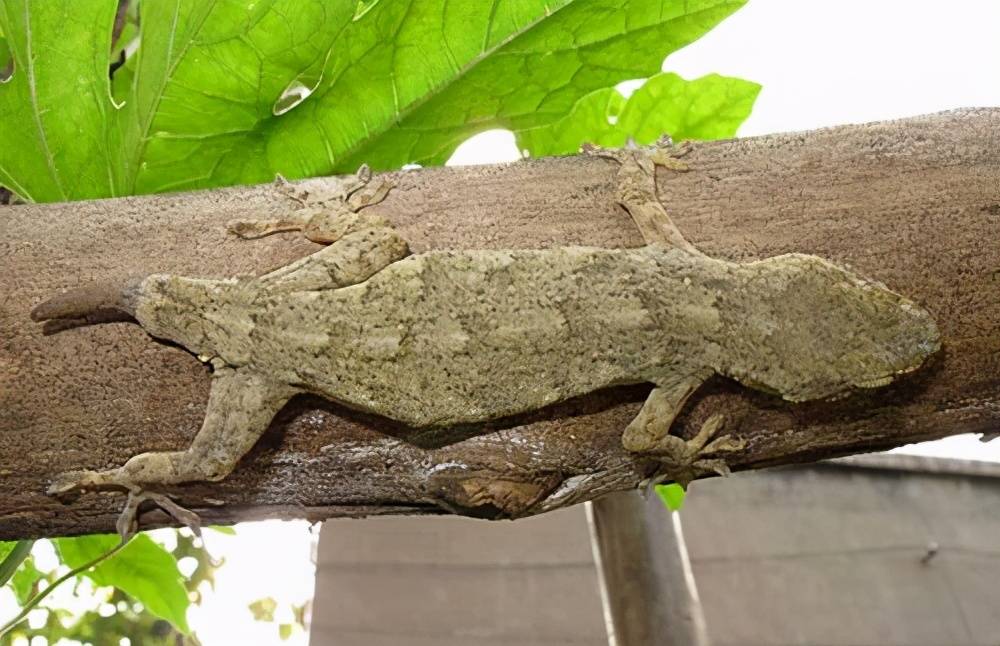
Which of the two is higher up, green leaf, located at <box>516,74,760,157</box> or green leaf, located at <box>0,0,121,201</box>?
green leaf, located at <box>516,74,760,157</box>

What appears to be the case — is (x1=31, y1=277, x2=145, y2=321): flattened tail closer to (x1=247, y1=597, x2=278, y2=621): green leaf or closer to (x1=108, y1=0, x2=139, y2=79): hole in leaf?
(x1=108, y1=0, x2=139, y2=79): hole in leaf

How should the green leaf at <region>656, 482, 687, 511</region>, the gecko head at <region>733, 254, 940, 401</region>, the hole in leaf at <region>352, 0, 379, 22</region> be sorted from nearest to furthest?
1. the gecko head at <region>733, 254, 940, 401</region>
2. the hole in leaf at <region>352, 0, 379, 22</region>
3. the green leaf at <region>656, 482, 687, 511</region>

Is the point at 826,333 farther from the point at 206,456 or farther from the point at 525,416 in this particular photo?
the point at 206,456

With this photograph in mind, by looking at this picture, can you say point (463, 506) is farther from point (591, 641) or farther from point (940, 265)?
point (591, 641)

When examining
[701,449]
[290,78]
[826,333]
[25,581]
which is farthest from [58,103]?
[25,581]

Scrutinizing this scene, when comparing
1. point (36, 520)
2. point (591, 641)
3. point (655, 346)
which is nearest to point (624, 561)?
point (655, 346)

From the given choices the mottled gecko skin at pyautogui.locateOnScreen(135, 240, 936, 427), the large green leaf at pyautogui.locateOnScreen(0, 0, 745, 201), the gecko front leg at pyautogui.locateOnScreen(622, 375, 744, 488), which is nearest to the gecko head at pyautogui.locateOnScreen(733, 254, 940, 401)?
the mottled gecko skin at pyautogui.locateOnScreen(135, 240, 936, 427)

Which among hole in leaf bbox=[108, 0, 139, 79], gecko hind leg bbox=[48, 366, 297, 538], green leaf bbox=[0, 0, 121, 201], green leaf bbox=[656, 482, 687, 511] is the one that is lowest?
gecko hind leg bbox=[48, 366, 297, 538]

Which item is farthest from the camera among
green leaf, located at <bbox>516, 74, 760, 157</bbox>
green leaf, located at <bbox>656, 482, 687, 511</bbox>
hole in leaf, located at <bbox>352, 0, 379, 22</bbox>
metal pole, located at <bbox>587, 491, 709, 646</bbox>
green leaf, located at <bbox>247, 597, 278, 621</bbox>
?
green leaf, located at <bbox>247, 597, 278, 621</bbox>
